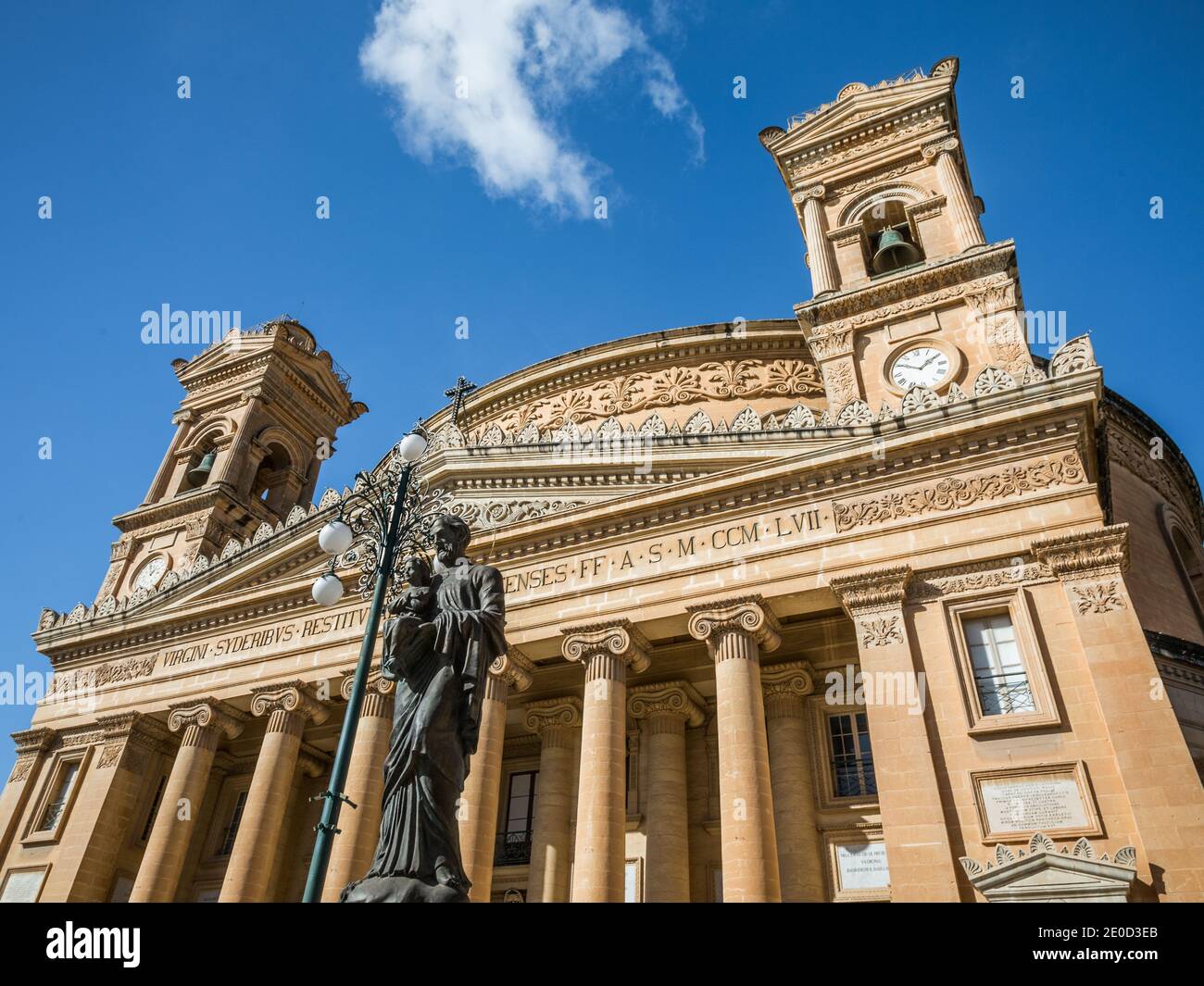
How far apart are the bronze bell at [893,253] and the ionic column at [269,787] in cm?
1671

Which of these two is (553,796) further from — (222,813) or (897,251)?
(897,251)

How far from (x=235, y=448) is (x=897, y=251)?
22715 millimetres

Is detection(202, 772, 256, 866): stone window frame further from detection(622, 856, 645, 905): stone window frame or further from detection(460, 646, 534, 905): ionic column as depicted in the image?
detection(622, 856, 645, 905): stone window frame

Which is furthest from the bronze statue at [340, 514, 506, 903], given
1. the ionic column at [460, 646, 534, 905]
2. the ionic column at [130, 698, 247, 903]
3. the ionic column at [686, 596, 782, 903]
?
the ionic column at [130, 698, 247, 903]

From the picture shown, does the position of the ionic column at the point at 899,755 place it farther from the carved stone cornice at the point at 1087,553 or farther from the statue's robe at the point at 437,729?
the statue's robe at the point at 437,729

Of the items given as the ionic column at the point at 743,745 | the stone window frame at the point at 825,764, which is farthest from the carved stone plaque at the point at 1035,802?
the stone window frame at the point at 825,764

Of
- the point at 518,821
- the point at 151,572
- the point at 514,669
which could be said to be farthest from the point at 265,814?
the point at 151,572

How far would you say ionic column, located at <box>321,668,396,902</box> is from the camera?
15344 millimetres

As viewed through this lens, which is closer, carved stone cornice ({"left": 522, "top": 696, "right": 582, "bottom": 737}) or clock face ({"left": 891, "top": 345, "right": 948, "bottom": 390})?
clock face ({"left": 891, "top": 345, "right": 948, "bottom": 390})

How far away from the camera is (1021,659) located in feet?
41.3

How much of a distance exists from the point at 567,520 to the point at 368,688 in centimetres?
545

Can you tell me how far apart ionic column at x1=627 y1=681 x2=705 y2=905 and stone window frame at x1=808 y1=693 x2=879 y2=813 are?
2.63 meters
